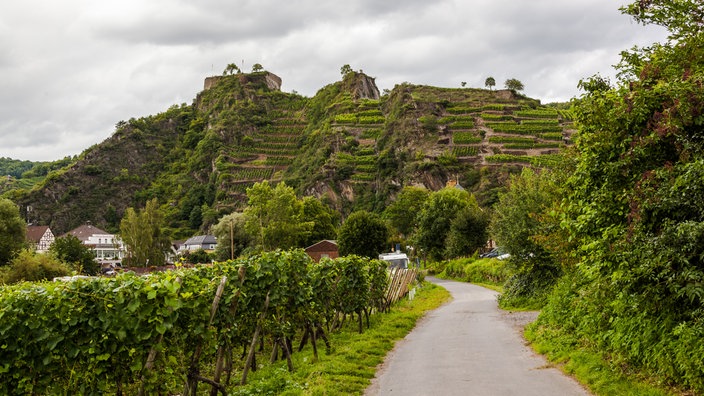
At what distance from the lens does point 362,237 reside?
7425 cm

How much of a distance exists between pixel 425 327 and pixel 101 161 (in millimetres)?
182233

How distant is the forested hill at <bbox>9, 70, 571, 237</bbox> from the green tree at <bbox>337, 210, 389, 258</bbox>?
126 feet

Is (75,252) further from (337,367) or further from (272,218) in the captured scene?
(337,367)

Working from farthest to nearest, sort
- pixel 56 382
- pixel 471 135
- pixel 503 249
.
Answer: pixel 471 135, pixel 503 249, pixel 56 382

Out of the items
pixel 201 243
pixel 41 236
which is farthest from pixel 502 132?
pixel 41 236

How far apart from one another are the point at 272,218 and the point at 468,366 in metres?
76.0

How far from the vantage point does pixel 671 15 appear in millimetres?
12461

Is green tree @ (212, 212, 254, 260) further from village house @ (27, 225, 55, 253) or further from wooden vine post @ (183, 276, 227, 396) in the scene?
wooden vine post @ (183, 276, 227, 396)

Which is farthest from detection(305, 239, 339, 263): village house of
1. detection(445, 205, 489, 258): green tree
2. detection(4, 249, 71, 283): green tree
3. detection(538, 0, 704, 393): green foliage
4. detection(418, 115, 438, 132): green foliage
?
detection(538, 0, 704, 393): green foliage

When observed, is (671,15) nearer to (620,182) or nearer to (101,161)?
(620,182)

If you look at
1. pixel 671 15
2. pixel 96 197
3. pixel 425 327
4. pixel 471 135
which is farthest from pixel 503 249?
pixel 96 197

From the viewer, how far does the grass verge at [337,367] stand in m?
11.5

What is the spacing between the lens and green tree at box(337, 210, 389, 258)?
73.9 meters

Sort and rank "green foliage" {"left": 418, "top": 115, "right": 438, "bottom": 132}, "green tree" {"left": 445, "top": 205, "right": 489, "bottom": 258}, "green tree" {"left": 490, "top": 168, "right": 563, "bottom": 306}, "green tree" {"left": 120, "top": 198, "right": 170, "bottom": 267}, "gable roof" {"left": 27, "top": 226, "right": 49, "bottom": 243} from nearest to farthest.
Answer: "green tree" {"left": 490, "top": 168, "right": 563, "bottom": 306} → "green tree" {"left": 445, "top": 205, "right": 489, "bottom": 258} → "green tree" {"left": 120, "top": 198, "right": 170, "bottom": 267} → "gable roof" {"left": 27, "top": 226, "right": 49, "bottom": 243} → "green foliage" {"left": 418, "top": 115, "right": 438, "bottom": 132}
